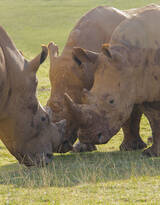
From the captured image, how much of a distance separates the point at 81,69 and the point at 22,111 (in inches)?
106

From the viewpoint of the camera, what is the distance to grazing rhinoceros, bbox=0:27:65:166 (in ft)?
26.2

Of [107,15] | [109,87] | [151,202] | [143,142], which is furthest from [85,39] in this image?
[151,202]

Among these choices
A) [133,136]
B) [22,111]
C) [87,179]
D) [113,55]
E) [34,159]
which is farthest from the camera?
[133,136]

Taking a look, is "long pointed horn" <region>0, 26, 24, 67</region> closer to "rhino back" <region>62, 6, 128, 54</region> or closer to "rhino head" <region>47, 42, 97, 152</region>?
"rhino head" <region>47, 42, 97, 152</region>

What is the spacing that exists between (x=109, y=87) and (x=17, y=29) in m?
31.0

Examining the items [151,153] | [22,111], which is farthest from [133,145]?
[22,111]

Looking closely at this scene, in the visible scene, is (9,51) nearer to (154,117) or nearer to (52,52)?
(52,52)

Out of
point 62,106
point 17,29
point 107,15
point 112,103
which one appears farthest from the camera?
point 17,29

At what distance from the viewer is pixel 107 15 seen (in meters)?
11.6

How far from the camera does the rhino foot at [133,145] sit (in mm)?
11719

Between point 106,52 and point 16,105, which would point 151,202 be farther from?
point 106,52

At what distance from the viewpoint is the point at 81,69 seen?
424 inches

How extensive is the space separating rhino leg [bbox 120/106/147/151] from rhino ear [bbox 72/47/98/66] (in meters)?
1.79

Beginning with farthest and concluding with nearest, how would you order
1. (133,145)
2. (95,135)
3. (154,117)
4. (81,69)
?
(133,145) → (81,69) → (154,117) → (95,135)
